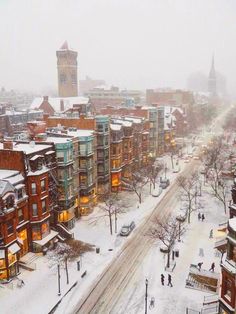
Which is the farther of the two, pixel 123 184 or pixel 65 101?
pixel 65 101

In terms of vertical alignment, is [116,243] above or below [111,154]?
below

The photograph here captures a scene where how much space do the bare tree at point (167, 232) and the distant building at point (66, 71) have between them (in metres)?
110

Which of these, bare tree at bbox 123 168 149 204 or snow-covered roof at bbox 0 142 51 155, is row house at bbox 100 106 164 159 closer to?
bare tree at bbox 123 168 149 204

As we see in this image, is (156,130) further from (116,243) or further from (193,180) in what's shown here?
(116,243)

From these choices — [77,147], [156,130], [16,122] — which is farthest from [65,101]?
[77,147]

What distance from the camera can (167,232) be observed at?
50656mm

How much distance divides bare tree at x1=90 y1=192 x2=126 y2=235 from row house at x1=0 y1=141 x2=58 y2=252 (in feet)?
36.0

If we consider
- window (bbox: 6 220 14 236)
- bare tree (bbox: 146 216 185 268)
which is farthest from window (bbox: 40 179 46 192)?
bare tree (bbox: 146 216 185 268)

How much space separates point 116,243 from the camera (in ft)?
181

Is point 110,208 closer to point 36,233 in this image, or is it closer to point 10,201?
point 36,233

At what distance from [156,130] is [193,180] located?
34574mm

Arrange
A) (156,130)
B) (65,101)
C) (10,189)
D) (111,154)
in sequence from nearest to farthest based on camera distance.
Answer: (10,189), (111,154), (156,130), (65,101)

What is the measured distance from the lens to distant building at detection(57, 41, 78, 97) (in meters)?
160

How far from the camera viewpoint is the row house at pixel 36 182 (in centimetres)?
4969
